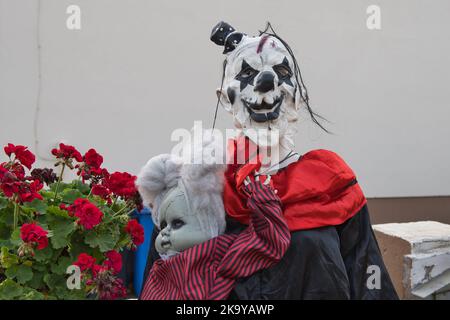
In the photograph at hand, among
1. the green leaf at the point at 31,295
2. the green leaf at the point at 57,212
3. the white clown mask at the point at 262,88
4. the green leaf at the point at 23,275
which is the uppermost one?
the white clown mask at the point at 262,88

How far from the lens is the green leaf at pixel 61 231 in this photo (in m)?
1.22

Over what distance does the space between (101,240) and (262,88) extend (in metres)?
0.62

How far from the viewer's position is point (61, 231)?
4.09ft

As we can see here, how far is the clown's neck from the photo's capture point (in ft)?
4.13

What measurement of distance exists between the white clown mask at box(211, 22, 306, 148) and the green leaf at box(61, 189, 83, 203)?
1.80 feet

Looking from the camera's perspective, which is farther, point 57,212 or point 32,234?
point 57,212

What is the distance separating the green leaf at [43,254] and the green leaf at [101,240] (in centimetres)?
10

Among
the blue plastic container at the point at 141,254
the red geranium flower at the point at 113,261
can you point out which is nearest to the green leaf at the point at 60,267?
the red geranium flower at the point at 113,261

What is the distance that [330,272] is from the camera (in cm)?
113

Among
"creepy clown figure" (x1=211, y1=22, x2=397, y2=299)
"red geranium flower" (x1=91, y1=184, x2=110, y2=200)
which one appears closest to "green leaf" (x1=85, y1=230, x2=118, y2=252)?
"red geranium flower" (x1=91, y1=184, x2=110, y2=200)

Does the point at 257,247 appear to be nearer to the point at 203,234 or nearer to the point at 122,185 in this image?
the point at 203,234

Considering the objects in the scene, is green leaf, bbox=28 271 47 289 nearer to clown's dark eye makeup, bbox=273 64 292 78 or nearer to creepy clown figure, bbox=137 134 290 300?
creepy clown figure, bbox=137 134 290 300

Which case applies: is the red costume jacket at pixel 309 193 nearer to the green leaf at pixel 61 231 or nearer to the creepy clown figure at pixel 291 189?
the creepy clown figure at pixel 291 189

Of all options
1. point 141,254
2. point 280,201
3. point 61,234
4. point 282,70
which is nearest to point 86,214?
point 61,234
